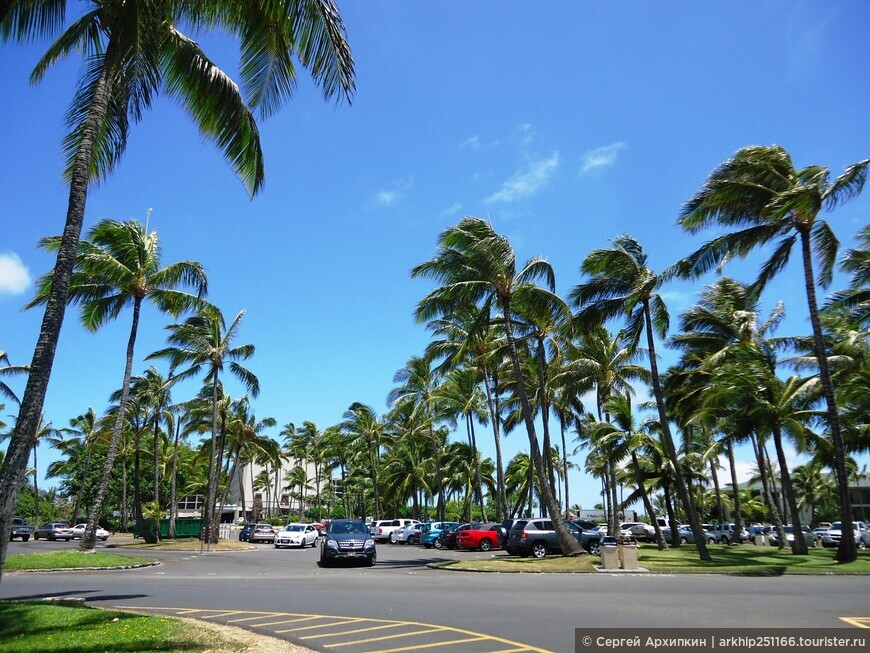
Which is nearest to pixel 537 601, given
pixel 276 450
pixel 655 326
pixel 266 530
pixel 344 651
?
pixel 344 651

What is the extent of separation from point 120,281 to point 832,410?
88.6ft

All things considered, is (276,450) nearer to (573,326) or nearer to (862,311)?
(573,326)

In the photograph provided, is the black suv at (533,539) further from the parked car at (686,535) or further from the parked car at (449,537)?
the parked car at (686,535)

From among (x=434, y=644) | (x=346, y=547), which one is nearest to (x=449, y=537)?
(x=346, y=547)

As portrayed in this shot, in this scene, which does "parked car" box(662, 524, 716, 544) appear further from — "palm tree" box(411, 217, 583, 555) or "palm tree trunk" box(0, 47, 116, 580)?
"palm tree trunk" box(0, 47, 116, 580)

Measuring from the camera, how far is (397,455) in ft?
199

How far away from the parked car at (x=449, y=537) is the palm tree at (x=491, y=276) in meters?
12.4

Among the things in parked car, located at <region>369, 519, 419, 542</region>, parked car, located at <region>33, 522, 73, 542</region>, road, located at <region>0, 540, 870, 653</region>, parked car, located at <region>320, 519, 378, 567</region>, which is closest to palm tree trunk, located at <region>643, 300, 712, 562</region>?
road, located at <region>0, 540, 870, 653</region>

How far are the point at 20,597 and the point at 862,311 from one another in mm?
28350

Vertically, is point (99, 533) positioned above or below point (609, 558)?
above

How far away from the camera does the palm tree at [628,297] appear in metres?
24.2

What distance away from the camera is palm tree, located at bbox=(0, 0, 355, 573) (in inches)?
342

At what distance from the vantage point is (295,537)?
4066 cm

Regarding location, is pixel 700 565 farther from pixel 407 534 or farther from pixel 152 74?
pixel 407 534
